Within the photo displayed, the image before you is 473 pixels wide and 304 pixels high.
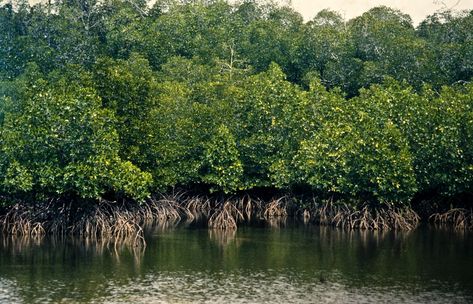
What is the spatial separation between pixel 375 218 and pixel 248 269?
1488 cm

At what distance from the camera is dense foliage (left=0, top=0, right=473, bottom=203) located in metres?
43.1

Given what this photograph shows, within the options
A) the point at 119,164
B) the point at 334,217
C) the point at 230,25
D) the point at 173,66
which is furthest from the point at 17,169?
the point at 230,25

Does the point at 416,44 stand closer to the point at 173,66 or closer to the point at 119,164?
the point at 173,66

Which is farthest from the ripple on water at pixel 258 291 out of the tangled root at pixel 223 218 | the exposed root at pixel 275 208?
the exposed root at pixel 275 208

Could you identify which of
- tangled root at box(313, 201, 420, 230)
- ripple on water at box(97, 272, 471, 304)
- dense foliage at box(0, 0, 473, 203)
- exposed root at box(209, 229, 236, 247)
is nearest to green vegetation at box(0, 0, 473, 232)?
dense foliage at box(0, 0, 473, 203)

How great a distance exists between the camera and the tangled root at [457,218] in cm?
4925

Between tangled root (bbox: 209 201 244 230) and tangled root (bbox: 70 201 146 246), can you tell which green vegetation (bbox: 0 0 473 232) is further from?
tangled root (bbox: 209 201 244 230)

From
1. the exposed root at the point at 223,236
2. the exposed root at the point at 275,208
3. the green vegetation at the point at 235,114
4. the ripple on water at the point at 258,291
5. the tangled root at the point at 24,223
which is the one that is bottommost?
the ripple on water at the point at 258,291

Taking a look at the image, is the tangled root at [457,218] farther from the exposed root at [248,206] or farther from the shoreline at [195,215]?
the exposed root at [248,206]

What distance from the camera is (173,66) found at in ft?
235

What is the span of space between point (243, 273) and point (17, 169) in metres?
14.6

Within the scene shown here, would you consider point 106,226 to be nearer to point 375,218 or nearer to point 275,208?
point 275,208

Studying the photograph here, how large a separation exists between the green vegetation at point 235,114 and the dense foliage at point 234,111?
0.33ft

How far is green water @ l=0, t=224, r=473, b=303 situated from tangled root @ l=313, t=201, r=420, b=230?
1429 millimetres
